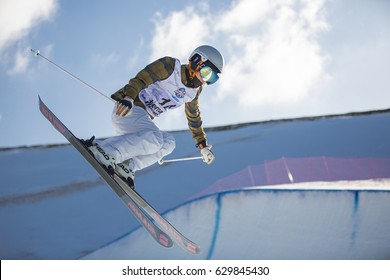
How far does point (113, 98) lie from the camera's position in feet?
10.3

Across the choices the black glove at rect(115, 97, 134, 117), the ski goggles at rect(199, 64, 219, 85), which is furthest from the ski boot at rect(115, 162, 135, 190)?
the ski goggles at rect(199, 64, 219, 85)

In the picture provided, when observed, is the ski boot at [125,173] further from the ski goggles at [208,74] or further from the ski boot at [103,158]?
the ski goggles at [208,74]

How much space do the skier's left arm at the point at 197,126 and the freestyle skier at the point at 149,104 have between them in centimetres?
17

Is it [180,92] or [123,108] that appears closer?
[123,108]

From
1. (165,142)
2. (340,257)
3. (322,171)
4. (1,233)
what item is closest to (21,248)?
(1,233)

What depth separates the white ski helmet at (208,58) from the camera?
→ 10.6 feet

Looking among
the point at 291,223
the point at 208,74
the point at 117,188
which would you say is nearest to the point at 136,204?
the point at 117,188

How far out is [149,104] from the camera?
339 centimetres

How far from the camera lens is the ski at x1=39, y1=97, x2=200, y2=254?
3.16 metres

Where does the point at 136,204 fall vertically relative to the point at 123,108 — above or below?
below

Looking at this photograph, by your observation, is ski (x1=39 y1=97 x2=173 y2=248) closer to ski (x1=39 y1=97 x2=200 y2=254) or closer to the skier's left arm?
ski (x1=39 y1=97 x2=200 y2=254)

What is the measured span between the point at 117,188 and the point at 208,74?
A: 36.6 inches

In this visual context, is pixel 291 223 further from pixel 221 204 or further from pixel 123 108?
pixel 123 108

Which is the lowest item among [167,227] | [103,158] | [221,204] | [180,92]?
[167,227]
